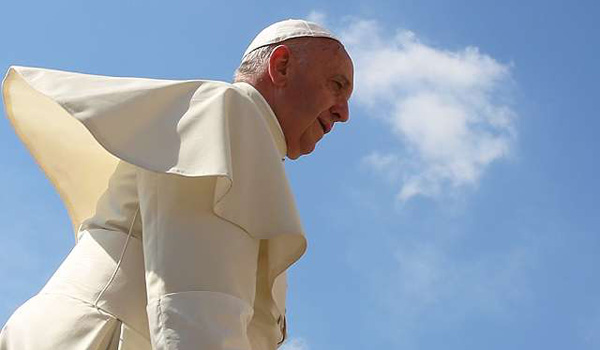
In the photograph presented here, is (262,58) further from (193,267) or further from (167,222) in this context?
(193,267)

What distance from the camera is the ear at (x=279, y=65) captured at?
4.32 metres

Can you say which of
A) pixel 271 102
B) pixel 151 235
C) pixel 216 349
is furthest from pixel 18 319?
pixel 271 102

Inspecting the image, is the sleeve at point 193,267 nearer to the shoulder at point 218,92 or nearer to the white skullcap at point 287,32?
the shoulder at point 218,92

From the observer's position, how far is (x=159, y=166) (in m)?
3.53

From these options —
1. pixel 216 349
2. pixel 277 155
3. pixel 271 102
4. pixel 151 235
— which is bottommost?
pixel 216 349

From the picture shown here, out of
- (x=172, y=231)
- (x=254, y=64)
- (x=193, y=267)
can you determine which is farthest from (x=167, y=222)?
(x=254, y=64)

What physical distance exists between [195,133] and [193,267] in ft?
1.71

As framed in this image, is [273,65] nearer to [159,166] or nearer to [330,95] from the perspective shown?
[330,95]

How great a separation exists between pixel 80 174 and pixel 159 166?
2.67ft

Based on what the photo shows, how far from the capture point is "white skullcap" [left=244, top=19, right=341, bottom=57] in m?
4.51

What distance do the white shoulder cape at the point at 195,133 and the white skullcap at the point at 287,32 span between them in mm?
516

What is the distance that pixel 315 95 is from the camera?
4309 mm

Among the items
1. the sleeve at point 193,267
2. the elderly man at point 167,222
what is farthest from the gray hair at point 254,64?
the sleeve at point 193,267

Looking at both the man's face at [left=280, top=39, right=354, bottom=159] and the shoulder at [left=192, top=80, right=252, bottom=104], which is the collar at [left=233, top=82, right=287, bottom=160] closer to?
the man's face at [left=280, top=39, right=354, bottom=159]
